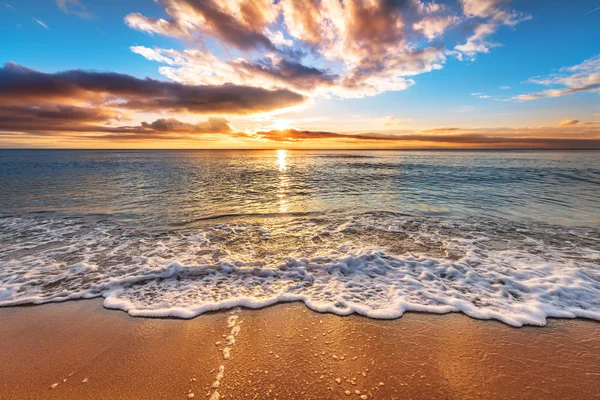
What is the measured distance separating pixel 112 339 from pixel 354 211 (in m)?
9.66

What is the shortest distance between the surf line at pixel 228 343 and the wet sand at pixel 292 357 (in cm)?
2

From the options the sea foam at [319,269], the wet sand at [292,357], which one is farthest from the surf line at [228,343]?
the sea foam at [319,269]

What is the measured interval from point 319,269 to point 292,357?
108 inches

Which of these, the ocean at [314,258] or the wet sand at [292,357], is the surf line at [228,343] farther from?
the ocean at [314,258]

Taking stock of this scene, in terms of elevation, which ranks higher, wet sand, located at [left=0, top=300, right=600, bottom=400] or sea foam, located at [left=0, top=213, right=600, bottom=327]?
wet sand, located at [left=0, top=300, right=600, bottom=400]

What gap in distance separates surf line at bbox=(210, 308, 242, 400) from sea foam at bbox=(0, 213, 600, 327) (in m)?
0.34

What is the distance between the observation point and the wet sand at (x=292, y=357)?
280 centimetres

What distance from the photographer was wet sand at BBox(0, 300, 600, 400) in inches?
110

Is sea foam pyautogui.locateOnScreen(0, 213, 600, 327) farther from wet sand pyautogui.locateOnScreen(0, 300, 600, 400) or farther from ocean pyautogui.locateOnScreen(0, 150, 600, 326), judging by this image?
wet sand pyautogui.locateOnScreen(0, 300, 600, 400)

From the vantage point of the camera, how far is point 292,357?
324 cm

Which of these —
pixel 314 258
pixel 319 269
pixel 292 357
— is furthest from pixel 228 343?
pixel 314 258

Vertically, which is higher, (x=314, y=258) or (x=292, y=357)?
(x=292, y=357)

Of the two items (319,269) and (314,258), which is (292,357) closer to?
(319,269)

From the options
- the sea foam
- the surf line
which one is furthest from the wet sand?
the sea foam
